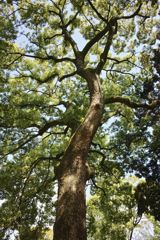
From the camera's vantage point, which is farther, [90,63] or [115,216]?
[90,63]

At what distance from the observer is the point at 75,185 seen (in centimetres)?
258

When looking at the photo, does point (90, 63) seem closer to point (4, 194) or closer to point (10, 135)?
point (10, 135)

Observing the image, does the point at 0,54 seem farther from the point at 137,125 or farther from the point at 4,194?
the point at 137,125

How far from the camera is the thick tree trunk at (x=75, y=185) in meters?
2.03

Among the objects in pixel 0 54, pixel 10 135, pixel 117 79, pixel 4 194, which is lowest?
pixel 4 194

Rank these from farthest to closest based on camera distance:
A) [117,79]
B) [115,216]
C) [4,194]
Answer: [117,79]
[115,216]
[4,194]

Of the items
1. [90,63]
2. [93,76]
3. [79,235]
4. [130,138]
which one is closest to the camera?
[79,235]

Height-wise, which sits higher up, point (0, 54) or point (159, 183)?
point (0, 54)

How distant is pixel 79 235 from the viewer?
1977 mm

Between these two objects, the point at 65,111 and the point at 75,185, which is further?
the point at 65,111

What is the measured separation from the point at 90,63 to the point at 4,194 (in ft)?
31.6

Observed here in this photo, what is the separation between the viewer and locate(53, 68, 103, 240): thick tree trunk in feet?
6.66

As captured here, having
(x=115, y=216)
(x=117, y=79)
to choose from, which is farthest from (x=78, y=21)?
(x=115, y=216)

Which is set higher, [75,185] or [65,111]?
[65,111]
